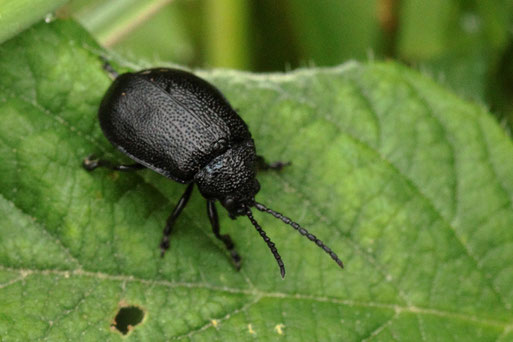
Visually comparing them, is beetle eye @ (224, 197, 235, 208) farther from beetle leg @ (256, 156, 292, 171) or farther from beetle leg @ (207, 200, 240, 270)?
beetle leg @ (256, 156, 292, 171)

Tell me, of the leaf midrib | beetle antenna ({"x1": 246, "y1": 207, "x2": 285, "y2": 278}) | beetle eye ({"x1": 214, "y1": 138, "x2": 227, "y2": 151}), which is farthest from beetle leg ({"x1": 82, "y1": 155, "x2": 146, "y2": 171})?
beetle antenna ({"x1": 246, "y1": 207, "x2": 285, "y2": 278})

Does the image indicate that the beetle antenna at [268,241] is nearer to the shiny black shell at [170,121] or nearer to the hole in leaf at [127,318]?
the shiny black shell at [170,121]

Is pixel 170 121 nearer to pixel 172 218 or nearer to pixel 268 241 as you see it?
pixel 172 218

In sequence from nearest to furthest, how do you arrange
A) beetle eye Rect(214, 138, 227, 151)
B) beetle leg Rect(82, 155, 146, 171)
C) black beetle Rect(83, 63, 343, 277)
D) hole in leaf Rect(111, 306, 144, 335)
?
hole in leaf Rect(111, 306, 144, 335)
beetle leg Rect(82, 155, 146, 171)
black beetle Rect(83, 63, 343, 277)
beetle eye Rect(214, 138, 227, 151)

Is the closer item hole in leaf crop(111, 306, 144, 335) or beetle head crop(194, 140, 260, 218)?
hole in leaf crop(111, 306, 144, 335)

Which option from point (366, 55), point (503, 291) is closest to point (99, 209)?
point (503, 291)

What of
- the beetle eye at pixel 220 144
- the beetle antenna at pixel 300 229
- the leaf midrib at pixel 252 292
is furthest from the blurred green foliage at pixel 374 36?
the leaf midrib at pixel 252 292

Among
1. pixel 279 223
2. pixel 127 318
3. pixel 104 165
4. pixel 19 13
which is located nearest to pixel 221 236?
pixel 279 223

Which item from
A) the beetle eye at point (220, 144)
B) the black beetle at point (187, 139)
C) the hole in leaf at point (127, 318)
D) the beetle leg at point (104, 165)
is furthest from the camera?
the beetle eye at point (220, 144)
